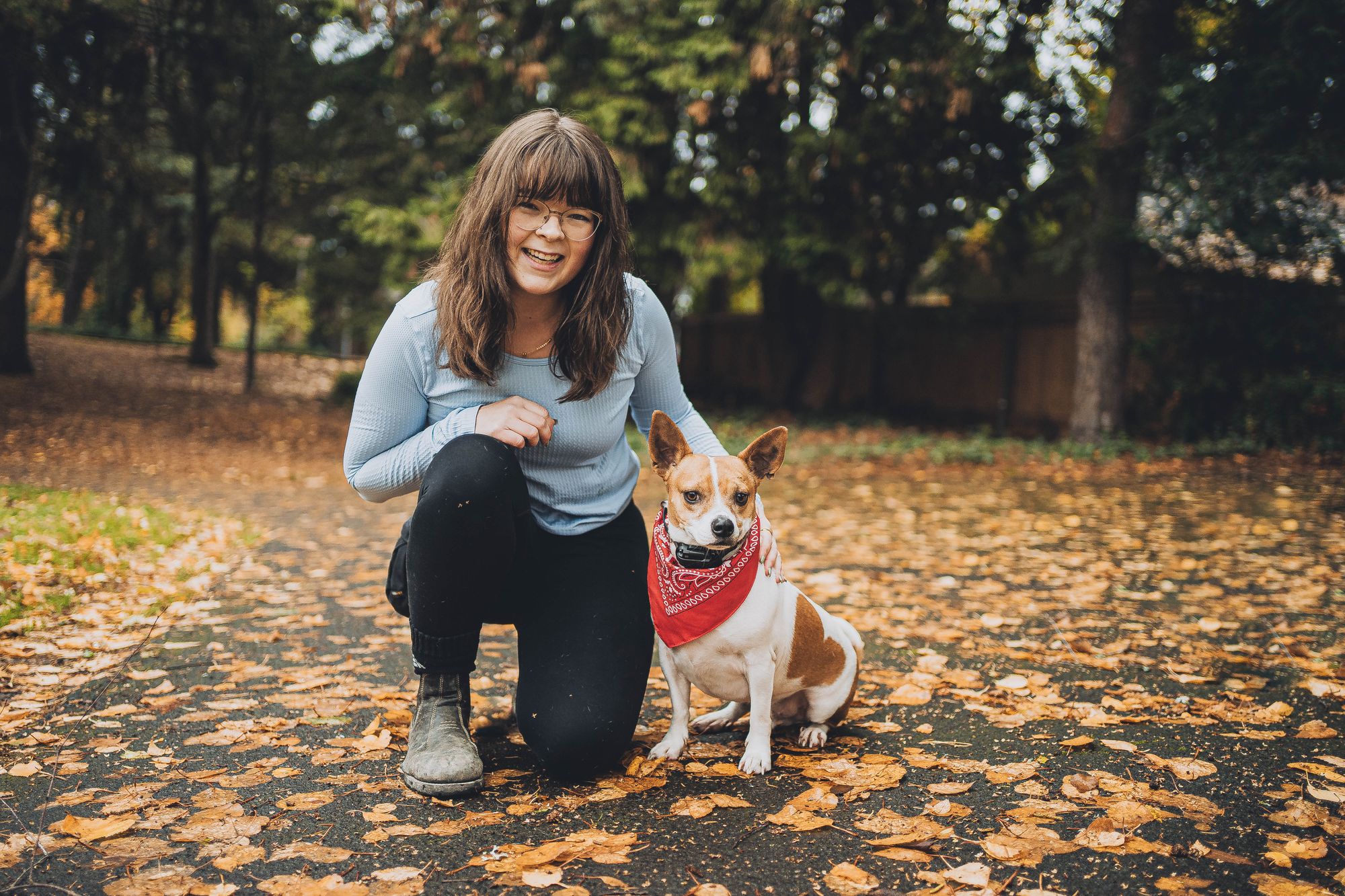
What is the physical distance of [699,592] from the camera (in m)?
2.61

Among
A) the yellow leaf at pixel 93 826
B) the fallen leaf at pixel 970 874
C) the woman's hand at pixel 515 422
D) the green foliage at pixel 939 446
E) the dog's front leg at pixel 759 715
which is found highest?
the woman's hand at pixel 515 422

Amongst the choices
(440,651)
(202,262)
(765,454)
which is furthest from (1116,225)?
(202,262)

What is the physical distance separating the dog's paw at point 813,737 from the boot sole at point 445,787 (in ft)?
3.36

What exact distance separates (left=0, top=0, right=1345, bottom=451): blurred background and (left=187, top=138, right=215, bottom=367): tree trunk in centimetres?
13

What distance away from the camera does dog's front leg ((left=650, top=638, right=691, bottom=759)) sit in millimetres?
2797

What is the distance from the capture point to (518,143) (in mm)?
2635

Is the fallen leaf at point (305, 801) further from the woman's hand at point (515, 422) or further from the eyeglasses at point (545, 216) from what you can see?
the eyeglasses at point (545, 216)

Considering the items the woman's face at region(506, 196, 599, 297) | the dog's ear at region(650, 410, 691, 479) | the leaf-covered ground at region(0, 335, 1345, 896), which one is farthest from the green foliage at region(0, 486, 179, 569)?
the dog's ear at region(650, 410, 691, 479)

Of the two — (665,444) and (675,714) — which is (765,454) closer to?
(665,444)

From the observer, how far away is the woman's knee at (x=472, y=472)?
2520mm

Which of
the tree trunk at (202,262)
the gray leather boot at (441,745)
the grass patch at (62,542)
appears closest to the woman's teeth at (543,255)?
the gray leather boot at (441,745)

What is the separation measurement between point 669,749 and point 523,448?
102cm

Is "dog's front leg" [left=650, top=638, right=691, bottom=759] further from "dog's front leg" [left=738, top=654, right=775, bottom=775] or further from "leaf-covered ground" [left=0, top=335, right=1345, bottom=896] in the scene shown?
"dog's front leg" [left=738, top=654, right=775, bottom=775]

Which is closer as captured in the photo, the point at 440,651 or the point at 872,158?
the point at 440,651
